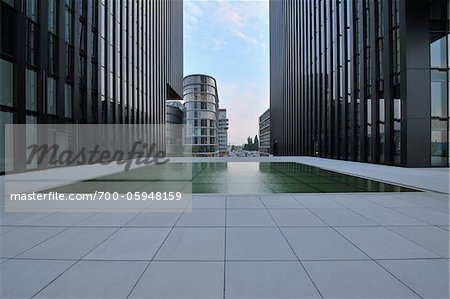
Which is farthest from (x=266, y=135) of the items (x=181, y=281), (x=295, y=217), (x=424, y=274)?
(x=181, y=281)

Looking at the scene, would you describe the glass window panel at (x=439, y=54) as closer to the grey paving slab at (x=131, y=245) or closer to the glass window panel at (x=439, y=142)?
the glass window panel at (x=439, y=142)

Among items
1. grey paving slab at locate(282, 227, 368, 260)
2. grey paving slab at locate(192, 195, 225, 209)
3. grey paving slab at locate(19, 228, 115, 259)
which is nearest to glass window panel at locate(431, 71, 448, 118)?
grey paving slab at locate(192, 195, 225, 209)

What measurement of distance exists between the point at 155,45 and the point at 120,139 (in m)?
24.7

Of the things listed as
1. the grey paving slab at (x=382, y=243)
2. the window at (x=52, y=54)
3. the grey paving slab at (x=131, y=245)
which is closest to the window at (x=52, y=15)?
the window at (x=52, y=54)

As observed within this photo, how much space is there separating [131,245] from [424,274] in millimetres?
4632

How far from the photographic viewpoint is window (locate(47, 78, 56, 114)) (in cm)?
1942

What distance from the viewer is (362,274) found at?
3.76m

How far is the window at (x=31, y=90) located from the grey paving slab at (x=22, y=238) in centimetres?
1506

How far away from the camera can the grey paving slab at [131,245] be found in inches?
171

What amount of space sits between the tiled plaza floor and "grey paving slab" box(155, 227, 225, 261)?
0.02 meters

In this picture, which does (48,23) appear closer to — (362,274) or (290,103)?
(362,274)

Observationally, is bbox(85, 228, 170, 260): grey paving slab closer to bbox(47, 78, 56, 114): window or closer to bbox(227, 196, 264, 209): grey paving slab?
bbox(227, 196, 264, 209): grey paving slab

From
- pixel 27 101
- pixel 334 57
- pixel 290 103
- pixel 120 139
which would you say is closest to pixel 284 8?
pixel 290 103

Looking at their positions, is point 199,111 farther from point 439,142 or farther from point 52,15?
point 439,142
